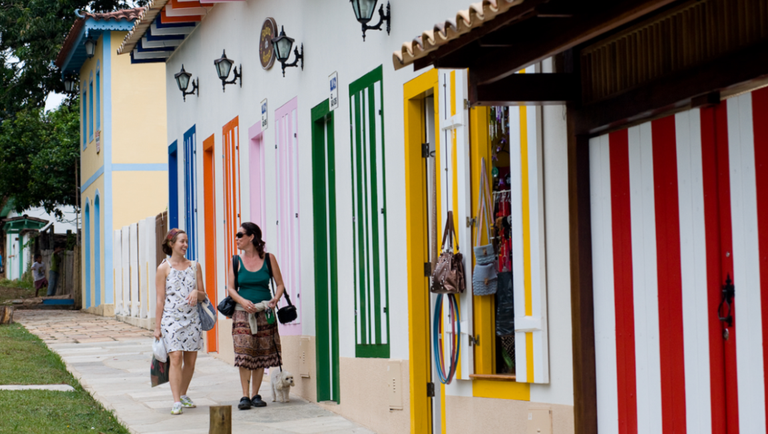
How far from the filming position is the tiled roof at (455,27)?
170 inches

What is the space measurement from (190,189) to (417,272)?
8.50 meters

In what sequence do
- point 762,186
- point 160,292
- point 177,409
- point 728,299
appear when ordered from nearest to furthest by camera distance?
point 762,186 → point 728,299 → point 177,409 → point 160,292

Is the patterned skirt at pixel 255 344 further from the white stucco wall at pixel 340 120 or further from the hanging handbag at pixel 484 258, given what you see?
the hanging handbag at pixel 484 258

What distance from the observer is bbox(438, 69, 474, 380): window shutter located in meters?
6.51

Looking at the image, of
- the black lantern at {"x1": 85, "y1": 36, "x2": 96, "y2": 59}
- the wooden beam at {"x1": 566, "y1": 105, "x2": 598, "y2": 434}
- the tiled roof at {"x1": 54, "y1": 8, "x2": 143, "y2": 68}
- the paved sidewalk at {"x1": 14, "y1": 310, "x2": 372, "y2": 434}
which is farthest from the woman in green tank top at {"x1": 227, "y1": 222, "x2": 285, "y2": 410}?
the black lantern at {"x1": 85, "y1": 36, "x2": 96, "y2": 59}

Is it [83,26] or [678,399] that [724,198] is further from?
[83,26]

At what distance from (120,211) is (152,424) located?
15.8 metres

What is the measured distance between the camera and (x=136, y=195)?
941 inches

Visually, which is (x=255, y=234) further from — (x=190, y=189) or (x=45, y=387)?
(x=190, y=189)

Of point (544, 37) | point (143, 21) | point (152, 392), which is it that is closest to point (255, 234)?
point (152, 392)

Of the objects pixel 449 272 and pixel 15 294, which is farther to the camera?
pixel 15 294

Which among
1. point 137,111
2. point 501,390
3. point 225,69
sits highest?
point 137,111

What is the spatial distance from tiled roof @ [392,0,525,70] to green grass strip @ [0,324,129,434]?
459 cm

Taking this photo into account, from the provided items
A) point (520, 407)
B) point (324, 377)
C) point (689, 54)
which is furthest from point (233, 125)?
point (689, 54)
